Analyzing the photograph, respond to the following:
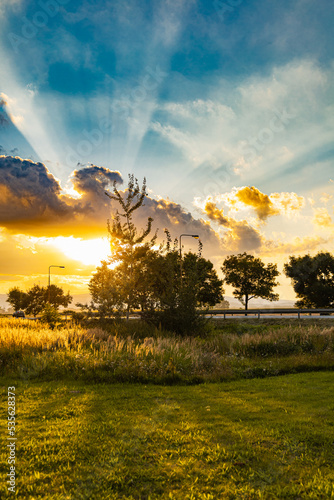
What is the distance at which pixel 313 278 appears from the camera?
59719mm

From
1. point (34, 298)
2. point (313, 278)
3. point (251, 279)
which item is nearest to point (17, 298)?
point (34, 298)

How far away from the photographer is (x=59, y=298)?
80938 mm

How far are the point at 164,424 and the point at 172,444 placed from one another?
799mm

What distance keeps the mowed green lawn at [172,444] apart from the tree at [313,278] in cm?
5302

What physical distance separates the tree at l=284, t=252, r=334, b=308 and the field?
4853 cm

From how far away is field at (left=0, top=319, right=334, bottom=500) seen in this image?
427 centimetres

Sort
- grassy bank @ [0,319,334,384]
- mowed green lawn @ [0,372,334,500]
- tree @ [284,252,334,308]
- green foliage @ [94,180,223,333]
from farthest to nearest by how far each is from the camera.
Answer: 1. tree @ [284,252,334,308]
2. green foliage @ [94,180,223,333]
3. grassy bank @ [0,319,334,384]
4. mowed green lawn @ [0,372,334,500]

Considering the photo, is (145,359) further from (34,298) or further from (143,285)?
(34,298)

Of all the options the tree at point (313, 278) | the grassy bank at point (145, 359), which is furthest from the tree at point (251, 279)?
the grassy bank at point (145, 359)

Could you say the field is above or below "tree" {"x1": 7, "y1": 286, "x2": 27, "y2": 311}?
below

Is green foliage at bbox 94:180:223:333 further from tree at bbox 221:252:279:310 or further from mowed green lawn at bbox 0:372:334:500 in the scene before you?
tree at bbox 221:252:279:310

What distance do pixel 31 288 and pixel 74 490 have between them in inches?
3267

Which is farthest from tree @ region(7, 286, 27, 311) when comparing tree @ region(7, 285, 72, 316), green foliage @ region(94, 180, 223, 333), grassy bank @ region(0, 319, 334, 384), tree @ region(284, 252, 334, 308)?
grassy bank @ region(0, 319, 334, 384)

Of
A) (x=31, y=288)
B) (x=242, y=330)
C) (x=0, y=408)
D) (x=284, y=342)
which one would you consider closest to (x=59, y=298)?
(x=31, y=288)
